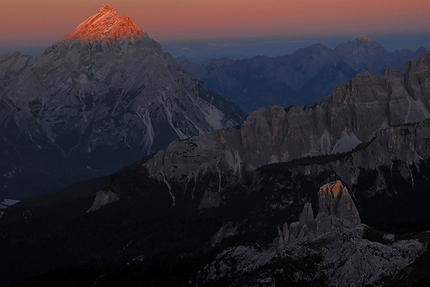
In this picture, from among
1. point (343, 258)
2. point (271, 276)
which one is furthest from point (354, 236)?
point (271, 276)

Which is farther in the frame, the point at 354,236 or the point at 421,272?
the point at 354,236

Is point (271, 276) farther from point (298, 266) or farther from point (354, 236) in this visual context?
point (354, 236)

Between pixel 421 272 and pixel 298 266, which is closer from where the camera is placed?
pixel 421 272

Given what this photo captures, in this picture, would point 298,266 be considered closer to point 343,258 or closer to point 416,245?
point 343,258

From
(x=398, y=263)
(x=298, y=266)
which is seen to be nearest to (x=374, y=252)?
(x=398, y=263)

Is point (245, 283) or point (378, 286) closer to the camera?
point (378, 286)

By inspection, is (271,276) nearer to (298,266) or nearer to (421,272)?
(298,266)

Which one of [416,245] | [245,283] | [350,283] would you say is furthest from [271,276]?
[416,245]
